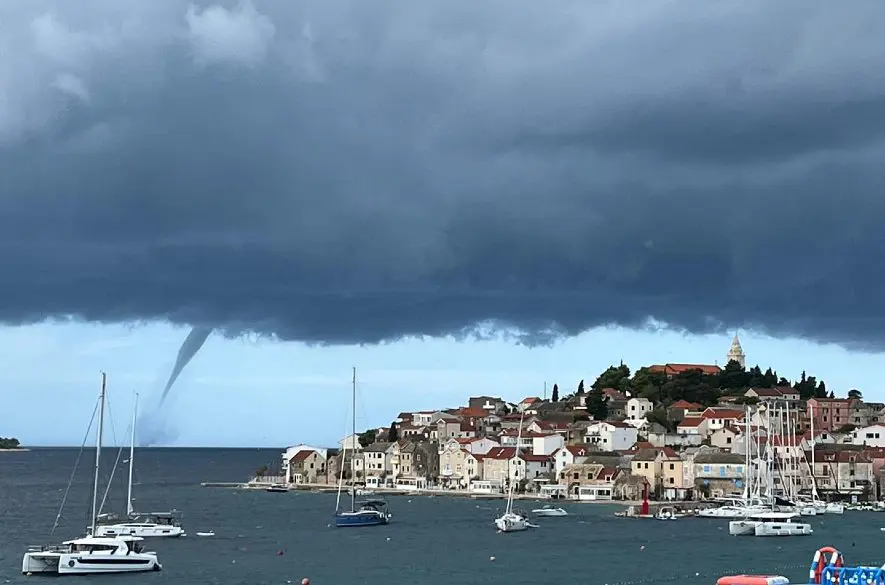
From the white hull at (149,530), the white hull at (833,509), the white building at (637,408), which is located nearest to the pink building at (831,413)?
the white building at (637,408)

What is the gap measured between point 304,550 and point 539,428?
8735 cm

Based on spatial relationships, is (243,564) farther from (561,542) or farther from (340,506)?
(340,506)

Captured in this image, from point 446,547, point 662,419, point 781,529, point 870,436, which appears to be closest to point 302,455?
point 662,419

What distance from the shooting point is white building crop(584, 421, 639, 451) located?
160 m

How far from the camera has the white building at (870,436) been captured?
15562 centimetres

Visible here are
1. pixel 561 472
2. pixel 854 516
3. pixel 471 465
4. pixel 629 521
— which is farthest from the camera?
pixel 471 465

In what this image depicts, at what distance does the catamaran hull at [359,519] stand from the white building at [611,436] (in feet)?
194

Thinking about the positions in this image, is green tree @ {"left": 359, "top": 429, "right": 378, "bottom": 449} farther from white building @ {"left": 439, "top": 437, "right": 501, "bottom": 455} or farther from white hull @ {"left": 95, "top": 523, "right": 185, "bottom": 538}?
white hull @ {"left": 95, "top": 523, "right": 185, "bottom": 538}

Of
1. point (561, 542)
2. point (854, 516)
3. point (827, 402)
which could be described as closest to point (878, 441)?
point (827, 402)

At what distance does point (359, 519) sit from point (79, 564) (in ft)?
123

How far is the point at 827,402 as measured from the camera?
180875 millimetres

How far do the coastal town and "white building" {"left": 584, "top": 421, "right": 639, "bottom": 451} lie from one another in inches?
6.8

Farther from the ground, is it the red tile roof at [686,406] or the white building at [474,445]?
the red tile roof at [686,406]

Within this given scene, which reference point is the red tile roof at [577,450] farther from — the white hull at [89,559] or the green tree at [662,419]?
the white hull at [89,559]
